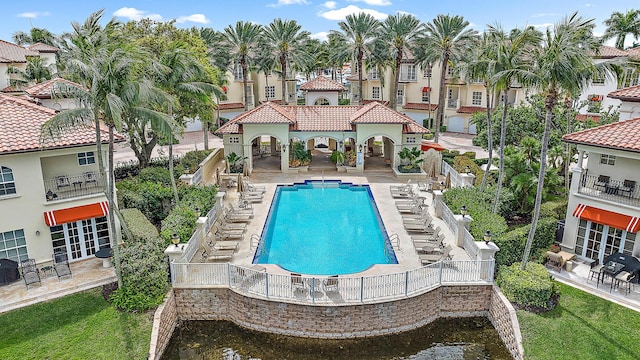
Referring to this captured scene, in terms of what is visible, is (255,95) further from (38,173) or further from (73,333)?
(73,333)

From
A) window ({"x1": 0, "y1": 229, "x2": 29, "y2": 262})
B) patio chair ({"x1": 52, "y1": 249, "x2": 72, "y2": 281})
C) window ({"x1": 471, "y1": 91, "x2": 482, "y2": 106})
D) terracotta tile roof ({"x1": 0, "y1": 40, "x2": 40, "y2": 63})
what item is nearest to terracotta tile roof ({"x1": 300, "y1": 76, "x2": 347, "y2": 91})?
window ({"x1": 471, "y1": 91, "x2": 482, "y2": 106})

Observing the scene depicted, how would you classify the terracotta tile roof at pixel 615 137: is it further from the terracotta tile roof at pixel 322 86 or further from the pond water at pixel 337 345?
the terracotta tile roof at pixel 322 86

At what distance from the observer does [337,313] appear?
16.6 metres

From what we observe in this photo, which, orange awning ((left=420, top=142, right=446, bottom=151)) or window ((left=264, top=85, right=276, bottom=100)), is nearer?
orange awning ((left=420, top=142, right=446, bottom=151))

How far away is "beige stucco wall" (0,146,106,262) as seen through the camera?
18.7m

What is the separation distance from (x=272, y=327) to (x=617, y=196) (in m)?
17.0

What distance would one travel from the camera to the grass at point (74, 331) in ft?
48.2

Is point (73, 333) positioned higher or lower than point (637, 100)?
lower

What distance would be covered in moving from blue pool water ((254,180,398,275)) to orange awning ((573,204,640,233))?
30.0 feet

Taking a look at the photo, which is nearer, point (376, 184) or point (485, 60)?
point (485, 60)

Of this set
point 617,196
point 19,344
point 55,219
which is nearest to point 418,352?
point 617,196

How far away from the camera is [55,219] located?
1941 cm

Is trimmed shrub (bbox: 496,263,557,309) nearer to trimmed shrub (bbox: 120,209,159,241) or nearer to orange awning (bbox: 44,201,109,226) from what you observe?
trimmed shrub (bbox: 120,209,159,241)

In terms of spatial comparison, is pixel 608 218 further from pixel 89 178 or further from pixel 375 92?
pixel 375 92
